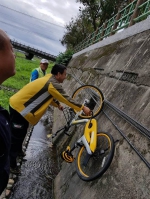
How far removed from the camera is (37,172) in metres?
5.10

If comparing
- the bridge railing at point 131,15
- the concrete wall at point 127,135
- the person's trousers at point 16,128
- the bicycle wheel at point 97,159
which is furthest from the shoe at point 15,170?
the bridge railing at point 131,15

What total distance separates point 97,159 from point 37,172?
1.97m

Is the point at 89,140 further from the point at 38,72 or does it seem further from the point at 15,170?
the point at 38,72

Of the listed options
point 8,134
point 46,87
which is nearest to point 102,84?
point 46,87

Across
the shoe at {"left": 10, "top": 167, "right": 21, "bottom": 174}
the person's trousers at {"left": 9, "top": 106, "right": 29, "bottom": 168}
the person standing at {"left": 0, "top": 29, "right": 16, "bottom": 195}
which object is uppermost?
the person standing at {"left": 0, "top": 29, "right": 16, "bottom": 195}

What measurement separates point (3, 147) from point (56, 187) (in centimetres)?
345

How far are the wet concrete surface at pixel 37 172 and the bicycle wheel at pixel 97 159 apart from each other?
3.39 feet

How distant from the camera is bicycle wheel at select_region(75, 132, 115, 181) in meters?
3.24

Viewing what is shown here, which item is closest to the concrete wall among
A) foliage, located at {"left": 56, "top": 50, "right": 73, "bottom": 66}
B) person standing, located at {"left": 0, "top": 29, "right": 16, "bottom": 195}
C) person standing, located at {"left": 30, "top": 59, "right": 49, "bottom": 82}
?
person standing, located at {"left": 0, "top": 29, "right": 16, "bottom": 195}

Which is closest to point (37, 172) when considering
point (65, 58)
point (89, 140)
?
point (89, 140)

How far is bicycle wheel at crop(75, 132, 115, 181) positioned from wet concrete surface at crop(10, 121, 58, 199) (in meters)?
1.03

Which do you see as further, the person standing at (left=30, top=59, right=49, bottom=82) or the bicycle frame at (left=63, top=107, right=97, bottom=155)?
the person standing at (left=30, top=59, right=49, bottom=82)

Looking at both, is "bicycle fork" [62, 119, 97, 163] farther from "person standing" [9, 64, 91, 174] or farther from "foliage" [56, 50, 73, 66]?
"foliage" [56, 50, 73, 66]

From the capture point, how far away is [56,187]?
450 cm
